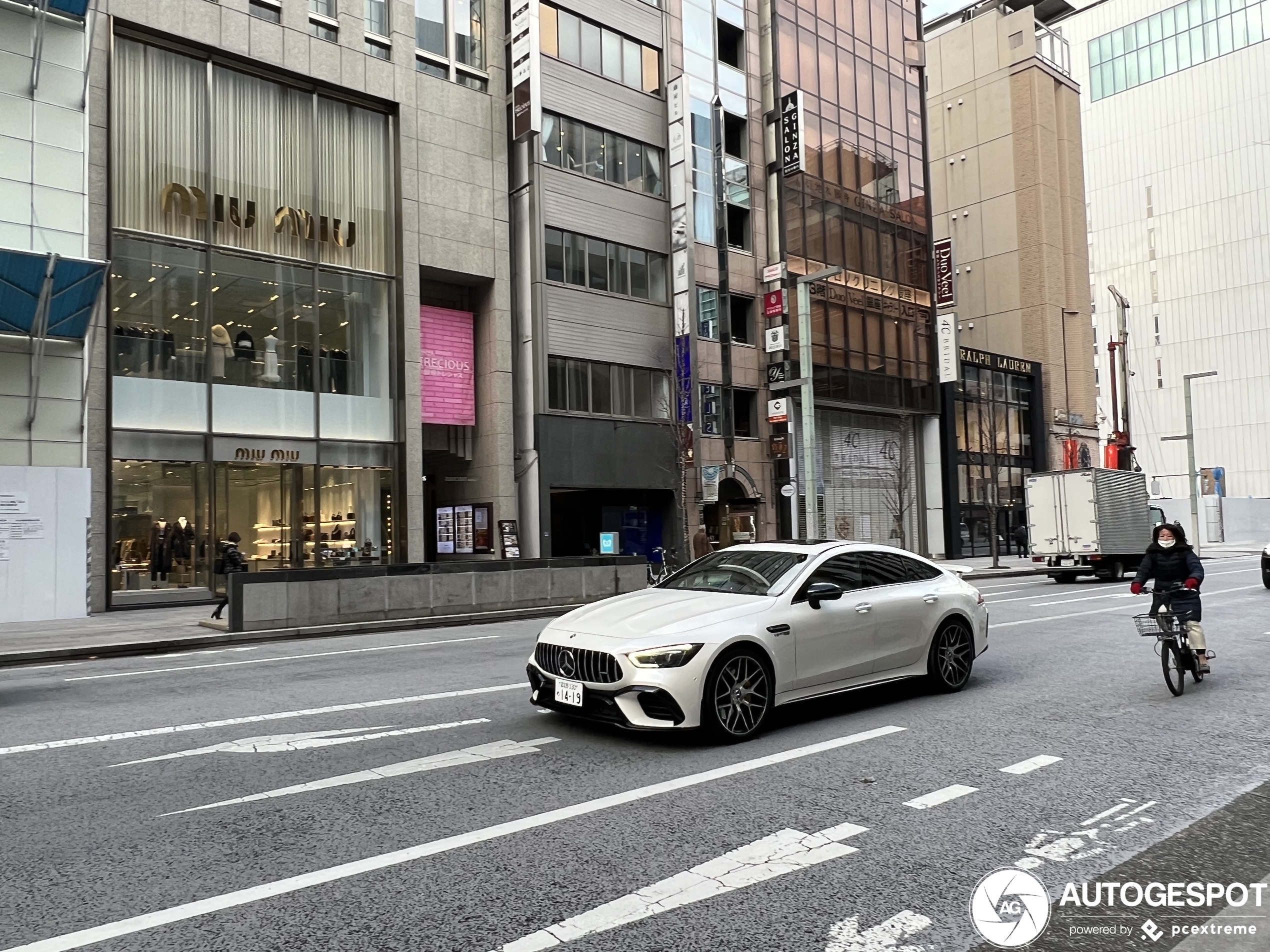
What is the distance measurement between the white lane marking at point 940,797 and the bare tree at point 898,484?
35.2 m

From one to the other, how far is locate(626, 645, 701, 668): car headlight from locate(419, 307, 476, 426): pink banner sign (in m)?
22.2

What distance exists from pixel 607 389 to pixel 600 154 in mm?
7955

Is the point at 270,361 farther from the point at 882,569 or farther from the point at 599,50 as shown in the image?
the point at 882,569

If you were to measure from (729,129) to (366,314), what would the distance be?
56.4 feet

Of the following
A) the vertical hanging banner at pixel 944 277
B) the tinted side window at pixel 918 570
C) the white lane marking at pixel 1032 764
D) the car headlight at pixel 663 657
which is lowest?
the white lane marking at pixel 1032 764

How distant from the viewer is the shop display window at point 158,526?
2141cm

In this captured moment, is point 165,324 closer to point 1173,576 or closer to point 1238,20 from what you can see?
point 1173,576

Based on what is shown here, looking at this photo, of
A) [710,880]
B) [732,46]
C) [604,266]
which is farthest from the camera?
[732,46]

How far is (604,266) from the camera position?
31.5 m

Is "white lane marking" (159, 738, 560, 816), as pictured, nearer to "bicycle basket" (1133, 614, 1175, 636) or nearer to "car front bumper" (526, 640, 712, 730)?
"car front bumper" (526, 640, 712, 730)

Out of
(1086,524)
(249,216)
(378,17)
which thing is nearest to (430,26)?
(378,17)

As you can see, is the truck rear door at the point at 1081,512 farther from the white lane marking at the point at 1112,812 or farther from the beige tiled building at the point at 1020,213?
the white lane marking at the point at 1112,812

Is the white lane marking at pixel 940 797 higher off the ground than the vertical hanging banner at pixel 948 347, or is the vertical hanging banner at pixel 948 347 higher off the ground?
the vertical hanging banner at pixel 948 347

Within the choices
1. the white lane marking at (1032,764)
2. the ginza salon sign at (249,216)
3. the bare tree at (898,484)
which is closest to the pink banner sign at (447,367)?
the ginza salon sign at (249,216)
